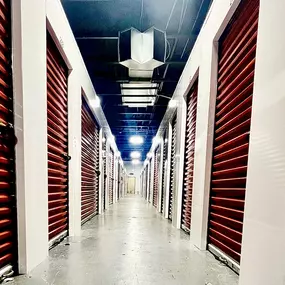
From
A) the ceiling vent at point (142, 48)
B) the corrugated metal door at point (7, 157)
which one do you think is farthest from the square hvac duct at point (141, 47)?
the corrugated metal door at point (7, 157)

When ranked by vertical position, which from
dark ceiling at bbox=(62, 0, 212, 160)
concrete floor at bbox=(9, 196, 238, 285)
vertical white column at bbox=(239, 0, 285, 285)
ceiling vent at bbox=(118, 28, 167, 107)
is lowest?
concrete floor at bbox=(9, 196, 238, 285)

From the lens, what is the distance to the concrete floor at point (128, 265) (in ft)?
4.79

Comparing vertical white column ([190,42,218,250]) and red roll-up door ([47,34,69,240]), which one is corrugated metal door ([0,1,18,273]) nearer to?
red roll-up door ([47,34,69,240])

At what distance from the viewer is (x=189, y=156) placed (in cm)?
322

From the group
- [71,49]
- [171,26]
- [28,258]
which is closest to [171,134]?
[171,26]

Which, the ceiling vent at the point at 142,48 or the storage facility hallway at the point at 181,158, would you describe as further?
the ceiling vent at the point at 142,48

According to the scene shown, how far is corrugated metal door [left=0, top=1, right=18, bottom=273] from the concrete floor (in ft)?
0.73

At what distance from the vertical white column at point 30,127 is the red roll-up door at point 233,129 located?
5.46 ft

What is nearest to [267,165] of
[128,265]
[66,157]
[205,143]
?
[205,143]

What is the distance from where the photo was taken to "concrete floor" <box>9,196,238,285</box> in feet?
4.79

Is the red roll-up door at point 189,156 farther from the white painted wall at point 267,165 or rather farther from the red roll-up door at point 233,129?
the white painted wall at point 267,165

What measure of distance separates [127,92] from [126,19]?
234cm

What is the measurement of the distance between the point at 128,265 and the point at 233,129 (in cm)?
156

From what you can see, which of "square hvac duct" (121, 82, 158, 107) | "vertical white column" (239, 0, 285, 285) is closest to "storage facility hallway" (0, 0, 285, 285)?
"vertical white column" (239, 0, 285, 285)
